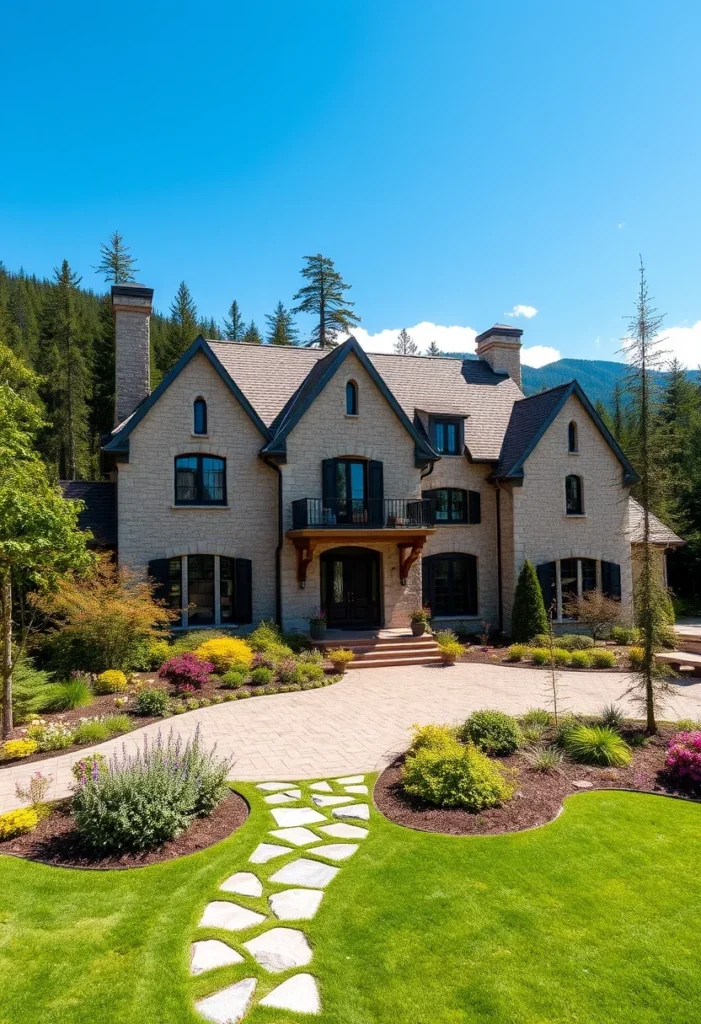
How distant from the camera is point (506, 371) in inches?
1095

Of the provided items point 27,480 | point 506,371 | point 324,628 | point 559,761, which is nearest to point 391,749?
point 559,761

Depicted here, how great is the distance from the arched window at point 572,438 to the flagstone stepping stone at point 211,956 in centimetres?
2158

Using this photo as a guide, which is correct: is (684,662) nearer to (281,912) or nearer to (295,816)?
(295,816)

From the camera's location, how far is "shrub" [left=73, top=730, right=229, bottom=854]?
6523mm

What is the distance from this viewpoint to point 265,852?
6.52m

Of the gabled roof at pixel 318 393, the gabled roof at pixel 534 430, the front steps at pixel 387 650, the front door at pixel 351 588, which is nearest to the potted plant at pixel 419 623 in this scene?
the front steps at pixel 387 650

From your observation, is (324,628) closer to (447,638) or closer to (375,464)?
(447,638)

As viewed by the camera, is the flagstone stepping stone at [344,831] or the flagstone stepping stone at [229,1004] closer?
the flagstone stepping stone at [229,1004]

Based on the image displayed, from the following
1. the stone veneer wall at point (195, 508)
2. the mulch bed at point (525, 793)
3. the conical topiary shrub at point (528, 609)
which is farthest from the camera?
the conical topiary shrub at point (528, 609)

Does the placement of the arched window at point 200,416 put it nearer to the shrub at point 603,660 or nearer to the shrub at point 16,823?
the shrub at point 603,660

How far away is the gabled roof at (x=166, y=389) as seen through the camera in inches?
733

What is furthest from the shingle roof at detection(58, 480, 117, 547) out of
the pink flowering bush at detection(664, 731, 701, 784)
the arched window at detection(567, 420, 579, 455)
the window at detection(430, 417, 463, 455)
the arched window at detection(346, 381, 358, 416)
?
the arched window at detection(567, 420, 579, 455)

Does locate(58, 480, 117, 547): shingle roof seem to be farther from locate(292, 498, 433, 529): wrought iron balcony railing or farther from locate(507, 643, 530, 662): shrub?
locate(507, 643, 530, 662): shrub

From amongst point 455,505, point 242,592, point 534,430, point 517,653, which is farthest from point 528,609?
point 242,592
